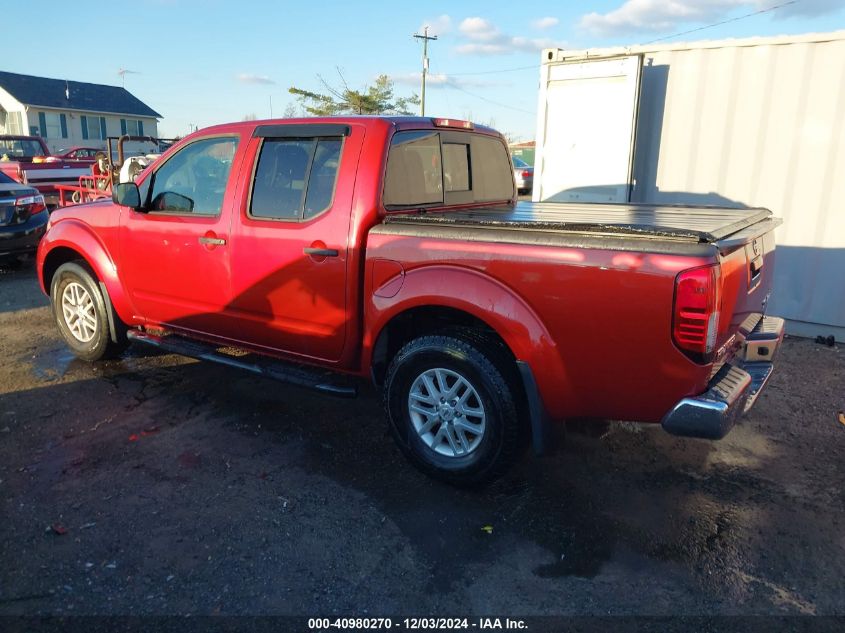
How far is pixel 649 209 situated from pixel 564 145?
3.30 m

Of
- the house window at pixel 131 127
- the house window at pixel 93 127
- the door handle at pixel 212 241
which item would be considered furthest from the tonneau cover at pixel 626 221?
the house window at pixel 131 127

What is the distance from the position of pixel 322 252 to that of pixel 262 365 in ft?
3.27

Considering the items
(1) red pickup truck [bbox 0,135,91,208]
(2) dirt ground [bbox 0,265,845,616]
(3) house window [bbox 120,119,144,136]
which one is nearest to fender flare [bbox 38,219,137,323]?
(2) dirt ground [bbox 0,265,845,616]

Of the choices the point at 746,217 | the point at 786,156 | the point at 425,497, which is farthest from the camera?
the point at 786,156

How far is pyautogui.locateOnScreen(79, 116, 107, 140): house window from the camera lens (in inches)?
1726

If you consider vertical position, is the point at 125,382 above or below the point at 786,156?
below

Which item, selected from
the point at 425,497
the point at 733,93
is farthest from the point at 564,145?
the point at 425,497

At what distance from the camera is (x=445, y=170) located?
435 centimetres

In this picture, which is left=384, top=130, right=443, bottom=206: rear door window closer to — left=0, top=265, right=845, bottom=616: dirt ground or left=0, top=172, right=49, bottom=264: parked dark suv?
left=0, top=265, right=845, bottom=616: dirt ground

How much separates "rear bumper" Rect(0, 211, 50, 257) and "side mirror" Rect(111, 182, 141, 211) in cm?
550

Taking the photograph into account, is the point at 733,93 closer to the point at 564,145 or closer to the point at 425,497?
the point at 564,145

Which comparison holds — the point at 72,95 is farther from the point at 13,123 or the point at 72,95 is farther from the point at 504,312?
the point at 504,312

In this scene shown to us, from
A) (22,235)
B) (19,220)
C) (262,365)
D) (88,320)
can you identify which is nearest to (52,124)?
(19,220)

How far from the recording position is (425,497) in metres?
3.46
